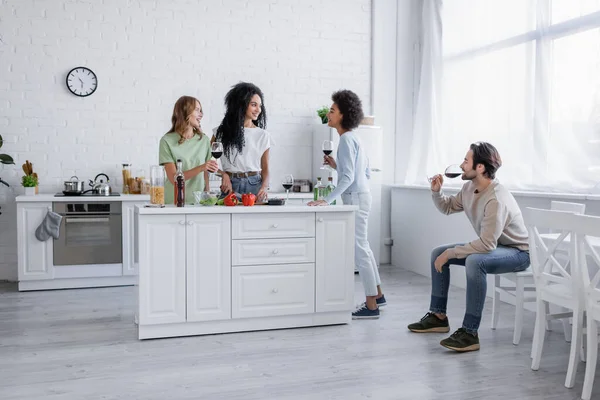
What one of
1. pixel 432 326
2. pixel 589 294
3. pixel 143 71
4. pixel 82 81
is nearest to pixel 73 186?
pixel 82 81

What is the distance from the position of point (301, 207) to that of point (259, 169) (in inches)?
18.5

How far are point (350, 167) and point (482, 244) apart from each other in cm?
110

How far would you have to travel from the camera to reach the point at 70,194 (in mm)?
5465

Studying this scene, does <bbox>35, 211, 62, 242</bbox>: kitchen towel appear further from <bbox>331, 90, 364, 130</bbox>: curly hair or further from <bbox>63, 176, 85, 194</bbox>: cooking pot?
<bbox>331, 90, 364, 130</bbox>: curly hair

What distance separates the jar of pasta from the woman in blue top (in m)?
1.19

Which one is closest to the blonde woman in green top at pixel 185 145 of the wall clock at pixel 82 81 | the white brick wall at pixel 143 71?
the white brick wall at pixel 143 71

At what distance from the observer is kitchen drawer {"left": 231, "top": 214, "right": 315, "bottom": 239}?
386 cm

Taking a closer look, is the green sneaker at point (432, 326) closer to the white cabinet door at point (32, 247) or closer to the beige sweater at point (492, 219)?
the beige sweater at point (492, 219)

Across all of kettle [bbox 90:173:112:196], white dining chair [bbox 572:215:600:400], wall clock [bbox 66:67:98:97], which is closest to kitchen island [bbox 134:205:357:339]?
white dining chair [bbox 572:215:600:400]

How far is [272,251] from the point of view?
394 centimetres

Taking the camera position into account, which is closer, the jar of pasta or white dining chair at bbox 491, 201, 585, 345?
white dining chair at bbox 491, 201, 585, 345

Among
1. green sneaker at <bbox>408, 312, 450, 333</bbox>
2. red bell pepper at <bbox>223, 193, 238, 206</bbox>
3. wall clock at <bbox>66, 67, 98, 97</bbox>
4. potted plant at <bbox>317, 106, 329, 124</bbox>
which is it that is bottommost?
green sneaker at <bbox>408, 312, 450, 333</bbox>

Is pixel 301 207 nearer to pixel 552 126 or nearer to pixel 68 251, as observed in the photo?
pixel 552 126

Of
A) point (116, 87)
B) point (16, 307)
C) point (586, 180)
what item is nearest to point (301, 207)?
point (586, 180)
